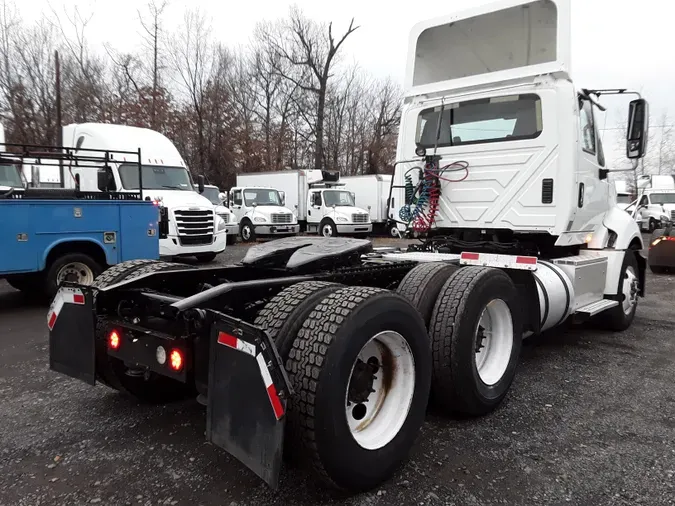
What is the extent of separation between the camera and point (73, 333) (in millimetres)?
3178

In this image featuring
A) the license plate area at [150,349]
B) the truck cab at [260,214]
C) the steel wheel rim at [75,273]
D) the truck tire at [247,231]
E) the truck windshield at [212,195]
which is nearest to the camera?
the license plate area at [150,349]

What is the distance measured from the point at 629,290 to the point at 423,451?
4.45m

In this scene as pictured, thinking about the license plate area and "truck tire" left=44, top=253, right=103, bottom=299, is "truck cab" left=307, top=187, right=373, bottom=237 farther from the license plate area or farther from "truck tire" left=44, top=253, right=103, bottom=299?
the license plate area

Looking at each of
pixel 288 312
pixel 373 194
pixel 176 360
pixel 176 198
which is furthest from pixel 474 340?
pixel 373 194

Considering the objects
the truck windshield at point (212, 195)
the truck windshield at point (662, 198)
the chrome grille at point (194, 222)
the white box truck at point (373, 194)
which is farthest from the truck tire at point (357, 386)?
the truck windshield at point (662, 198)

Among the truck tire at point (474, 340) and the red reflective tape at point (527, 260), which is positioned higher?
the red reflective tape at point (527, 260)

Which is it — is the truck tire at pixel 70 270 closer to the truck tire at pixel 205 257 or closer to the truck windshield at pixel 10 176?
the truck windshield at pixel 10 176

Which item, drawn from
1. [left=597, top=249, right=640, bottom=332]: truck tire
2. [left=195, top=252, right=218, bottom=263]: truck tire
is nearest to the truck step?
[left=597, top=249, right=640, bottom=332]: truck tire

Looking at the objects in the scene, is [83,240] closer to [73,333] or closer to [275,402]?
[73,333]

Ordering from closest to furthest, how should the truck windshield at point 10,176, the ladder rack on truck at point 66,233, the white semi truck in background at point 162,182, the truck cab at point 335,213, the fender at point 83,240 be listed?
the ladder rack on truck at point 66,233, the fender at point 83,240, the truck windshield at point 10,176, the white semi truck in background at point 162,182, the truck cab at point 335,213

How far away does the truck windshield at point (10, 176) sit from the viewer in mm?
9438

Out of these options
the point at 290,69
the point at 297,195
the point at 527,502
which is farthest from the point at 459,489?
the point at 290,69

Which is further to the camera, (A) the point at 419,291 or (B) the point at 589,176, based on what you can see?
(B) the point at 589,176

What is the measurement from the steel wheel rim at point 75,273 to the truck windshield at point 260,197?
1385 centimetres
